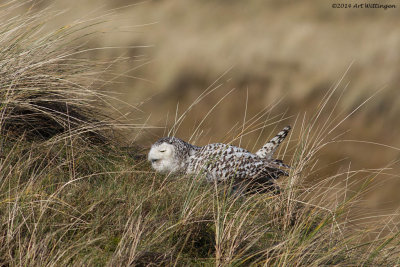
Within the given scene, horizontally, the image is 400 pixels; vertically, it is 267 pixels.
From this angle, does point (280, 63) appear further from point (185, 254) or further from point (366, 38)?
point (185, 254)

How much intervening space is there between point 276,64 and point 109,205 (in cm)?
935

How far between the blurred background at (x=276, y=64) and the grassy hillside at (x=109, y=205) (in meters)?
6.31

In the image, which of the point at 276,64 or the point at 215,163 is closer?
the point at 215,163

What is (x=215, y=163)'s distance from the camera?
362 centimetres

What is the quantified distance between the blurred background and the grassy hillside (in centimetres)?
631

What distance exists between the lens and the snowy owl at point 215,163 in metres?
3.64

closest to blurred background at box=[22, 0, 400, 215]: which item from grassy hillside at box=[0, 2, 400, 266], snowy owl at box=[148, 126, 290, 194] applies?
snowy owl at box=[148, 126, 290, 194]

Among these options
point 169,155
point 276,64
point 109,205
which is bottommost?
point 276,64

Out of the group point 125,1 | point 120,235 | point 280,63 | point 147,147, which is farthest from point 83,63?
Result: point 125,1

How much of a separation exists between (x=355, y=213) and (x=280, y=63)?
859 cm

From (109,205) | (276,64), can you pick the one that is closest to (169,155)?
(109,205)

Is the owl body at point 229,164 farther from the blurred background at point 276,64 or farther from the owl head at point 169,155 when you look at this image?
the blurred background at point 276,64

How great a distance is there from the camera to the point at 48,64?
12.3ft

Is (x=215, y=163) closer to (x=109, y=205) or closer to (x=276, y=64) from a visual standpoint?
(x=109, y=205)
